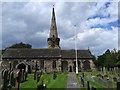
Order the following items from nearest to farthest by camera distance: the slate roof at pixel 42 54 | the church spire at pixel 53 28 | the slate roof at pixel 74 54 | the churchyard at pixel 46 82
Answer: the churchyard at pixel 46 82
the slate roof at pixel 42 54
the slate roof at pixel 74 54
the church spire at pixel 53 28

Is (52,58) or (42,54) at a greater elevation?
(42,54)

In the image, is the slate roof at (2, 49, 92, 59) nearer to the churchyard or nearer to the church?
the church

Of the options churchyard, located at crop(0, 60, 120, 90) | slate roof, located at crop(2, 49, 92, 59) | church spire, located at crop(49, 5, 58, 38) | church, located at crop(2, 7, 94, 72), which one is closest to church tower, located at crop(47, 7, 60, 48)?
church spire, located at crop(49, 5, 58, 38)

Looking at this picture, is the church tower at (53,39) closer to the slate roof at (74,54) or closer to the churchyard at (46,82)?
the slate roof at (74,54)

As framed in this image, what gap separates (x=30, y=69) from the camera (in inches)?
2309

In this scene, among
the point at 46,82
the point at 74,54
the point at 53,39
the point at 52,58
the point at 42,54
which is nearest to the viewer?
the point at 46,82

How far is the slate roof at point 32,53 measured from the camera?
71312mm

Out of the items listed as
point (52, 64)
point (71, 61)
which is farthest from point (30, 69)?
point (71, 61)

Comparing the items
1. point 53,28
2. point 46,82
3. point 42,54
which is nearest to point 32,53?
point 42,54

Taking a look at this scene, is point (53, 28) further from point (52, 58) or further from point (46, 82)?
point (46, 82)

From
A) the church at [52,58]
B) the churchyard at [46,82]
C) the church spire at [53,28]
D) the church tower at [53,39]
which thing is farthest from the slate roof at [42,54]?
the churchyard at [46,82]

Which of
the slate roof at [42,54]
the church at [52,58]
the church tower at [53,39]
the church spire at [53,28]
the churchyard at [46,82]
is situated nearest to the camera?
the churchyard at [46,82]

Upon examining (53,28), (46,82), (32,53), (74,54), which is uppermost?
(53,28)

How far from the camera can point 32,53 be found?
2864 inches
